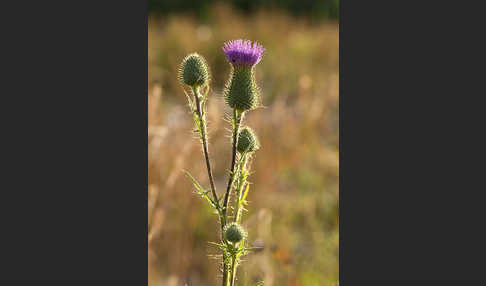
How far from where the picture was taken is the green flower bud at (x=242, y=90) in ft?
6.93

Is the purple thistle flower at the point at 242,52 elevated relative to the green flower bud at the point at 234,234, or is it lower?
elevated

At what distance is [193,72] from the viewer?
213 cm

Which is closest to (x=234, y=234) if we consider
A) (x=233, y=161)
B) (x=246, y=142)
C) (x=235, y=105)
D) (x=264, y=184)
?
(x=233, y=161)

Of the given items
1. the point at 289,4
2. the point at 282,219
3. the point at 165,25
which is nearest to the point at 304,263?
the point at 282,219

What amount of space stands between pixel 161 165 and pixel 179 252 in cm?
101

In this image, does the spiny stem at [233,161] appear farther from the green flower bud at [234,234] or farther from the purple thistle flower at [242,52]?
the purple thistle flower at [242,52]

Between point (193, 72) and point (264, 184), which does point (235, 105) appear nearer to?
point (193, 72)

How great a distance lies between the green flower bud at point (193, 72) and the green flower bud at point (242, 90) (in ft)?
0.40

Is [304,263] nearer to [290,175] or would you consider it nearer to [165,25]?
[290,175]

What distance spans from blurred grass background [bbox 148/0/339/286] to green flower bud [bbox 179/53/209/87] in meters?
0.49

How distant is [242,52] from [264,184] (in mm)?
2960

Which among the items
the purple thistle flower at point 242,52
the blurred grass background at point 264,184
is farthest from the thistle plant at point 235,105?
the blurred grass background at point 264,184

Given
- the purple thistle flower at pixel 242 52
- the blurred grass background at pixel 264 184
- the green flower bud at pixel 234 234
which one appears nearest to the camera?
the green flower bud at pixel 234 234

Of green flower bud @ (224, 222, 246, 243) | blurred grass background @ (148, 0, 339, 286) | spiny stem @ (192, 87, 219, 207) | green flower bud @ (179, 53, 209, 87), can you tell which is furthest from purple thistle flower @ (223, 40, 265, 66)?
green flower bud @ (224, 222, 246, 243)
